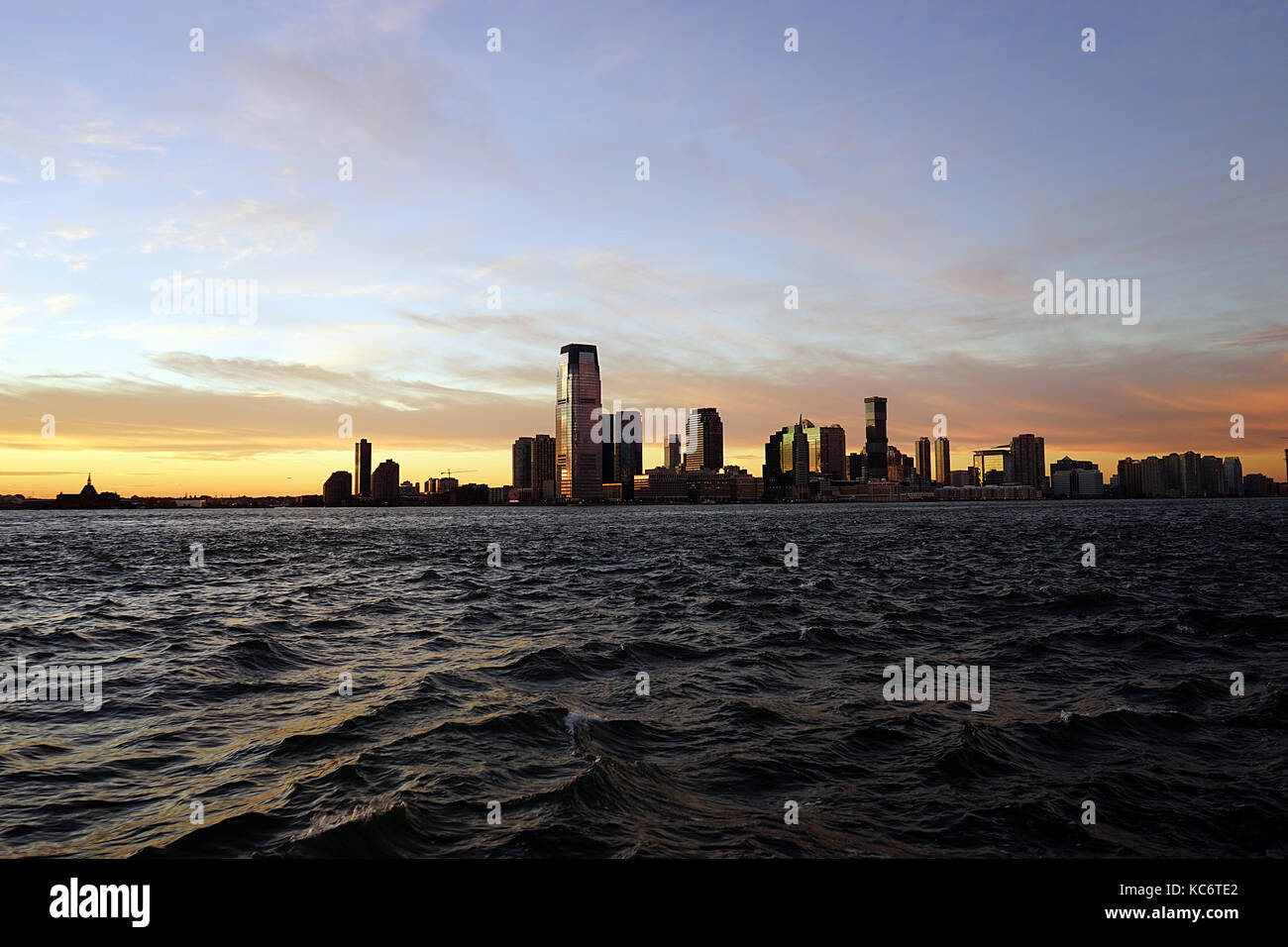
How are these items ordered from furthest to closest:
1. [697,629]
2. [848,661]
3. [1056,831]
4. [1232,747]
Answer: [697,629], [848,661], [1232,747], [1056,831]

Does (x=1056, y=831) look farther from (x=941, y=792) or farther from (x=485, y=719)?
(x=485, y=719)

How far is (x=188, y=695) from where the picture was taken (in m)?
22.0

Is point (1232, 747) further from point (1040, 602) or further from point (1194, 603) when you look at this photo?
point (1194, 603)

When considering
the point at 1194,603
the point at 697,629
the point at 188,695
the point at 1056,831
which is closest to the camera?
the point at 1056,831

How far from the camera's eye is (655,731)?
18.2m

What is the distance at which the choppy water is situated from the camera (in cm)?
1277

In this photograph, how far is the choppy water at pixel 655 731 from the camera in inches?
503

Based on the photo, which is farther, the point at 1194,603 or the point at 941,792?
the point at 1194,603

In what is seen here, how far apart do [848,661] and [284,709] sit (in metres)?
17.0

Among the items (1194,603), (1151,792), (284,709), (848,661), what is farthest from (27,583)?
(1194,603)

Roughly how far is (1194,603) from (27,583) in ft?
245

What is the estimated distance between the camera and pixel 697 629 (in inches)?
1293
